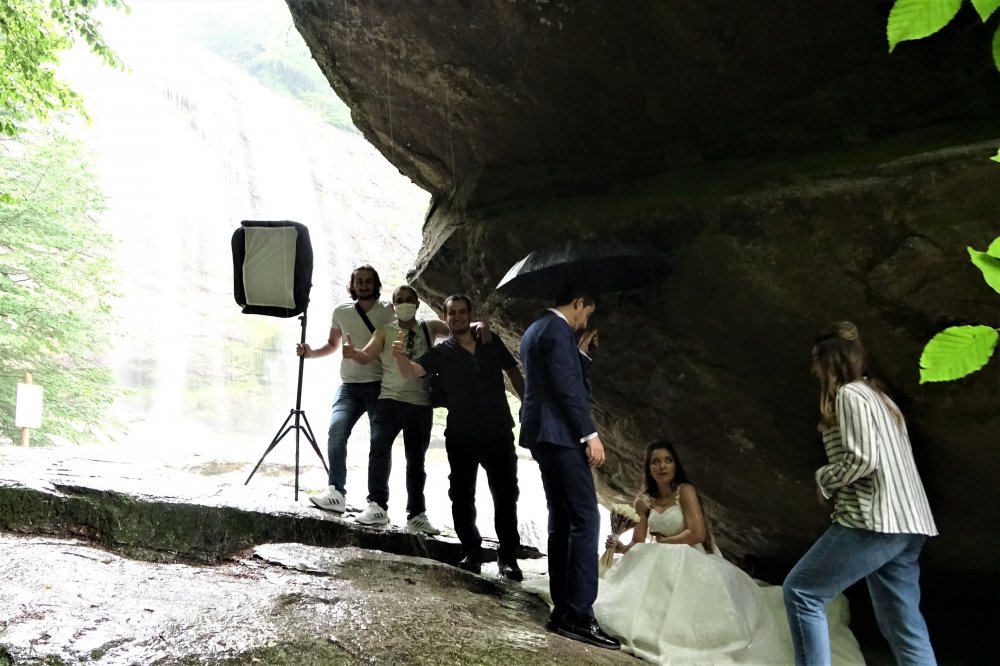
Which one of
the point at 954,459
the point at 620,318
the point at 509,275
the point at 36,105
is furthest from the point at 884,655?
the point at 36,105

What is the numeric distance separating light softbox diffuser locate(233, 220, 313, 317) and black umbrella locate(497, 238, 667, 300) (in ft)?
6.04

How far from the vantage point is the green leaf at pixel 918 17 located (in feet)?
3.01

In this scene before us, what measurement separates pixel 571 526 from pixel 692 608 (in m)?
0.84

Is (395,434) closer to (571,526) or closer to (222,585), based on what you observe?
(222,585)

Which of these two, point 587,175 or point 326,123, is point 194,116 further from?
point 587,175

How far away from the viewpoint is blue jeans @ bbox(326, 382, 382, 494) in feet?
17.4

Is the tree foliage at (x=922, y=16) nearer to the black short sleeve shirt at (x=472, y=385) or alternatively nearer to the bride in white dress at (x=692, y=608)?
the bride in white dress at (x=692, y=608)

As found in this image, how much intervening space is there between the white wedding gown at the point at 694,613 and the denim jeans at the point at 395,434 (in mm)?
1587

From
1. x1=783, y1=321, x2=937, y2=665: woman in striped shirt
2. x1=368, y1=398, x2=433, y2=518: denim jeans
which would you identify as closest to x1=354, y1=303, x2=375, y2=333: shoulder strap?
x1=368, y1=398, x2=433, y2=518: denim jeans

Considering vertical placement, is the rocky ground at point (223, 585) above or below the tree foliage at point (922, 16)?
below

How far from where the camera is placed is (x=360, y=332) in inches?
212

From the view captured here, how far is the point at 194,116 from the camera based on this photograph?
32500mm

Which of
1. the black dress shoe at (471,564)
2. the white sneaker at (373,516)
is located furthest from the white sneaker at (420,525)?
the black dress shoe at (471,564)

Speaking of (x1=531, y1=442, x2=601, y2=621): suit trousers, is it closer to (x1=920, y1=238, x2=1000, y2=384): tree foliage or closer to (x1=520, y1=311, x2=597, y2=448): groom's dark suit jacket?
(x1=520, y1=311, x2=597, y2=448): groom's dark suit jacket
